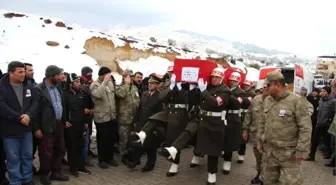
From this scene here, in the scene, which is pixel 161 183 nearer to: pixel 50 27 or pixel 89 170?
pixel 89 170

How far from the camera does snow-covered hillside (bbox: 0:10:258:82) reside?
21.5 m

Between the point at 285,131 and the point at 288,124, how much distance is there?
0.35 ft

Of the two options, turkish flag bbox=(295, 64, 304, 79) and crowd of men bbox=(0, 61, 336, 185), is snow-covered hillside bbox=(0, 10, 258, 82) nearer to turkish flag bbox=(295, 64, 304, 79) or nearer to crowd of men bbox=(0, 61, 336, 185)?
turkish flag bbox=(295, 64, 304, 79)

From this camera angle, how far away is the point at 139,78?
26.0 ft

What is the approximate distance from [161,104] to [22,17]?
23.1 m

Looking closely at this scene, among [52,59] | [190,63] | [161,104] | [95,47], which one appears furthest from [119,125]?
[95,47]

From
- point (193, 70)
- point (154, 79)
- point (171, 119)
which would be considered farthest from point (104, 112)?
point (193, 70)

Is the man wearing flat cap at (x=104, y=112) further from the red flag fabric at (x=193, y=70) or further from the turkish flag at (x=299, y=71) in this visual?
the turkish flag at (x=299, y=71)

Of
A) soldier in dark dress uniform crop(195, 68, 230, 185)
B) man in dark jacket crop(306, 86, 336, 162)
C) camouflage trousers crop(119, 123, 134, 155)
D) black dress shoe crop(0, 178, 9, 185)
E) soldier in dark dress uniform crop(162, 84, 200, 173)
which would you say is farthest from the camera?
man in dark jacket crop(306, 86, 336, 162)

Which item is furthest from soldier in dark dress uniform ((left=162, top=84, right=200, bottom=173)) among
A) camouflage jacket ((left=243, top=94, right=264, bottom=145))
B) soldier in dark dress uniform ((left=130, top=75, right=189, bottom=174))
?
camouflage jacket ((left=243, top=94, right=264, bottom=145))

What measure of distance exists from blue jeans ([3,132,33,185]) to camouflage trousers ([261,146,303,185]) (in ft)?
12.2

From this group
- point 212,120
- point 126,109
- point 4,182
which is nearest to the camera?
point 4,182

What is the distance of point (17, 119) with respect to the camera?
16.8 feet

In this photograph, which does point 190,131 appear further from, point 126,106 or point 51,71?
point 51,71
